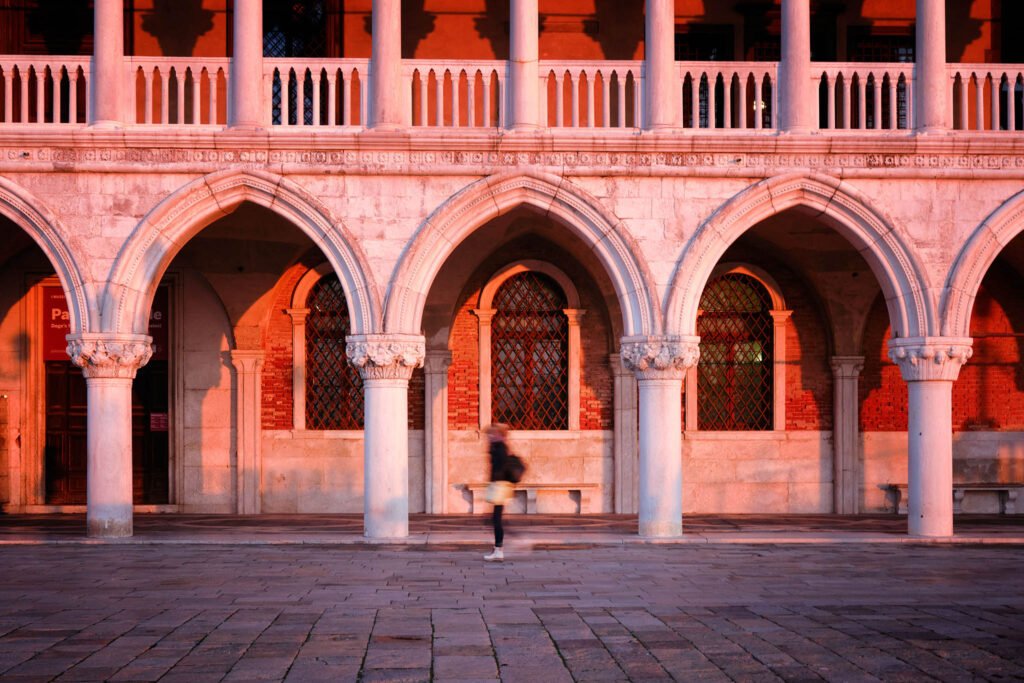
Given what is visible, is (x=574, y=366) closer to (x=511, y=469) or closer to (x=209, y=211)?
(x=511, y=469)

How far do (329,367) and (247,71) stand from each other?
5030 mm

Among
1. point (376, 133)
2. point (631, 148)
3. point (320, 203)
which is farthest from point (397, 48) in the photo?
point (631, 148)

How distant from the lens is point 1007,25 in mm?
17250

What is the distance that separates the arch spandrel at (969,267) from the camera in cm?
1394

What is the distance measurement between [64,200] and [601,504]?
8080mm

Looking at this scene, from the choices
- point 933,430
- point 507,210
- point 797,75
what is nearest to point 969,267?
point 933,430

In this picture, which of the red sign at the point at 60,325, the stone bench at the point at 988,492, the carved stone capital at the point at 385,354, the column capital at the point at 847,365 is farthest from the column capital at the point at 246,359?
the stone bench at the point at 988,492

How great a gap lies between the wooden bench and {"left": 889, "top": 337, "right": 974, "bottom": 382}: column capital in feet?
16.2

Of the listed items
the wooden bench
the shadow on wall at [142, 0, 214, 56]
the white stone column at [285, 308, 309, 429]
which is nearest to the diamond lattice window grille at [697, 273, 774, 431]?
the wooden bench

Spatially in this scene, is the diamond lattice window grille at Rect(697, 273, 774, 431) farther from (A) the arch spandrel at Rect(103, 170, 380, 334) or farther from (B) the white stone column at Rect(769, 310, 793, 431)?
(A) the arch spandrel at Rect(103, 170, 380, 334)

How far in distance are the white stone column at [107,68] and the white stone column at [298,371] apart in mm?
4340

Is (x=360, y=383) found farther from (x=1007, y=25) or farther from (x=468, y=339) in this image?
(x=1007, y=25)

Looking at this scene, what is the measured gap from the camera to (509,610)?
8938 mm

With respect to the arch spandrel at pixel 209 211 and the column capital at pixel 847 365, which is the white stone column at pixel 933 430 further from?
the arch spandrel at pixel 209 211
